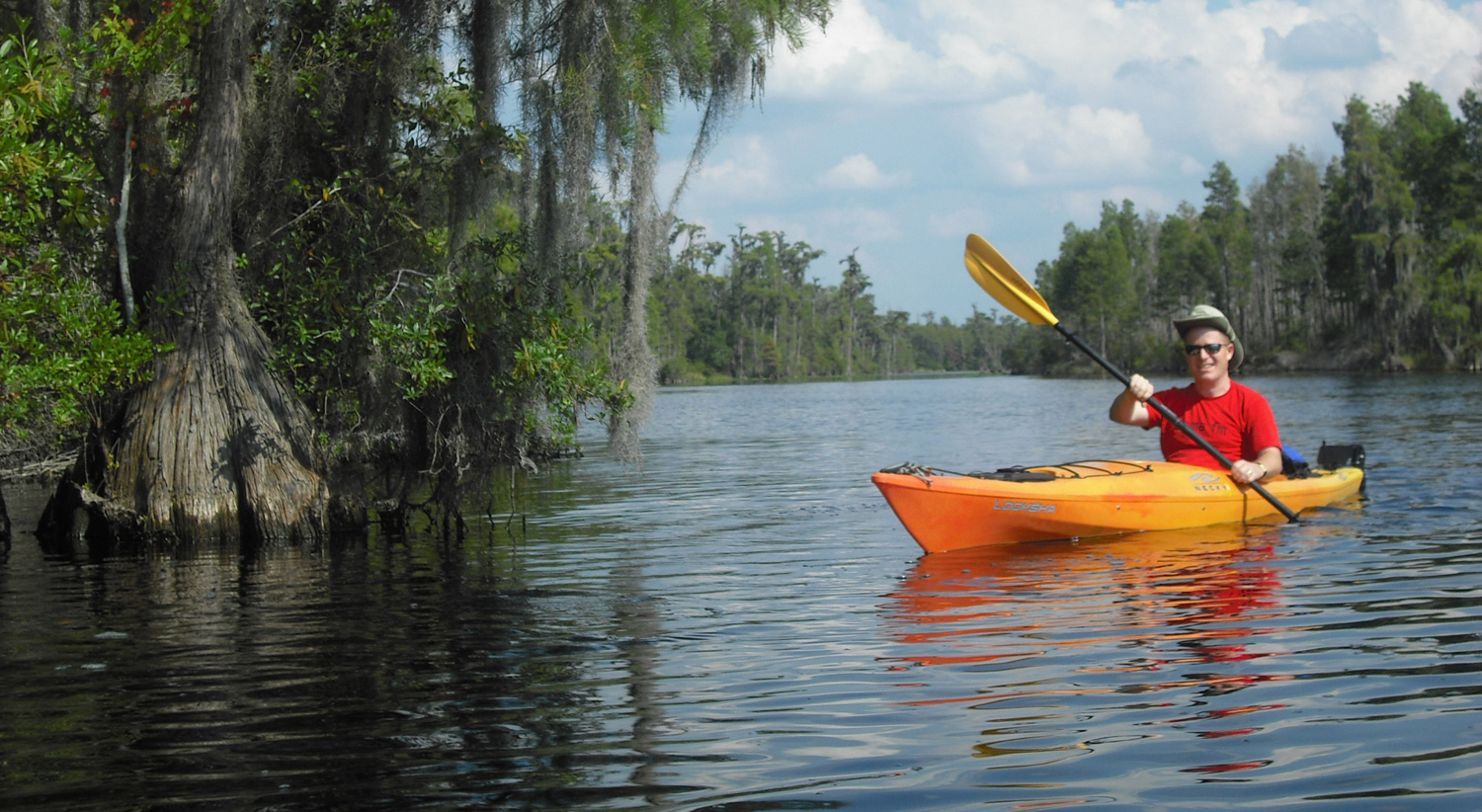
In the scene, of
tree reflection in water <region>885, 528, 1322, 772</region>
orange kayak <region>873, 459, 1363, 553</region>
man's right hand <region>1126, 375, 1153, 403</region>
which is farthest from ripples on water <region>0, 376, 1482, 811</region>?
man's right hand <region>1126, 375, 1153, 403</region>

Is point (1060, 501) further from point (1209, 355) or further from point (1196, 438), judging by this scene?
point (1209, 355)

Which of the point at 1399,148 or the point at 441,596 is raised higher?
the point at 1399,148

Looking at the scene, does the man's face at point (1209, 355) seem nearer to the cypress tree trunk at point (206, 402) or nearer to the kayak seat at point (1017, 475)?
the kayak seat at point (1017, 475)

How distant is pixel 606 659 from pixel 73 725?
7.81 feet

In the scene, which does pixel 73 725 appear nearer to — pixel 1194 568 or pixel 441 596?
pixel 441 596

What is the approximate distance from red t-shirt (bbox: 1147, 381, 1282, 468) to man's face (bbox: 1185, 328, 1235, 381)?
33 centimetres

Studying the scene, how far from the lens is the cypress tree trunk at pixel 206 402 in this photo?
11.0 m

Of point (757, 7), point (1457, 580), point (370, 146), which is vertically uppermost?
point (757, 7)

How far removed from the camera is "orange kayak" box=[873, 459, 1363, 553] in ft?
32.2

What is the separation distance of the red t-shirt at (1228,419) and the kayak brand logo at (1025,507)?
1.29 meters

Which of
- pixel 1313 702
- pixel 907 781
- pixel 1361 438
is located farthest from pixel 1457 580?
pixel 1361 438

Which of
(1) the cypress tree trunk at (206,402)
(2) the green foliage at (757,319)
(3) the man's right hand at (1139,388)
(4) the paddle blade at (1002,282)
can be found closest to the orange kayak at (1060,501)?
(3) the man's right hand at (1139,388)

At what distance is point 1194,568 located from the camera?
8805mm

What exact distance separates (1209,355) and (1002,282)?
2176mm
